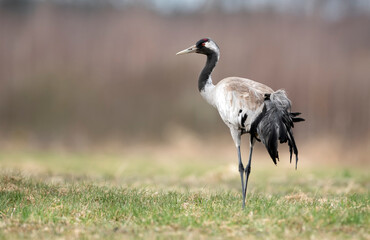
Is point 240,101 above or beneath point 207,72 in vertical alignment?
beneath

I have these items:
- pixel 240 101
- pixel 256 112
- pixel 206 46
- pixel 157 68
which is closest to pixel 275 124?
pixel 256 112

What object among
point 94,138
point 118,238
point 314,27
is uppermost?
point 314,27

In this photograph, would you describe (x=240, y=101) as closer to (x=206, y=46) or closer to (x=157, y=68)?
(x=206, y=46)

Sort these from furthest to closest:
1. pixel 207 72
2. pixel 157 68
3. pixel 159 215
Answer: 1. pixel 157 68
2. pixel 207 72
3. pixel 159 215

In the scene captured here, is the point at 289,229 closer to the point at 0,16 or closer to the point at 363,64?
the point at 363,64

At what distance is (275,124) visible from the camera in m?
6.62

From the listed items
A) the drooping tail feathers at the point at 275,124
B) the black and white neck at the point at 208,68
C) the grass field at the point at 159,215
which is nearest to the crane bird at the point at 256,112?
the drooping tail feathers at the point at 275,124

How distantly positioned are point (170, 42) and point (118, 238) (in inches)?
745

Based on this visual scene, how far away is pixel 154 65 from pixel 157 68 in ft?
0.65

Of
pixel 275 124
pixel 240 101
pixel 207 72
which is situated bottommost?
→ pixel 275 124

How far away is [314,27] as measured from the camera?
23094 mm

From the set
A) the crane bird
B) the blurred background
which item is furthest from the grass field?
the blurred background

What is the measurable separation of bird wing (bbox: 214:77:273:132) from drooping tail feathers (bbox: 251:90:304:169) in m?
0.13

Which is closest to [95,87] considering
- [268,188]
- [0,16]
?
[0,16]
